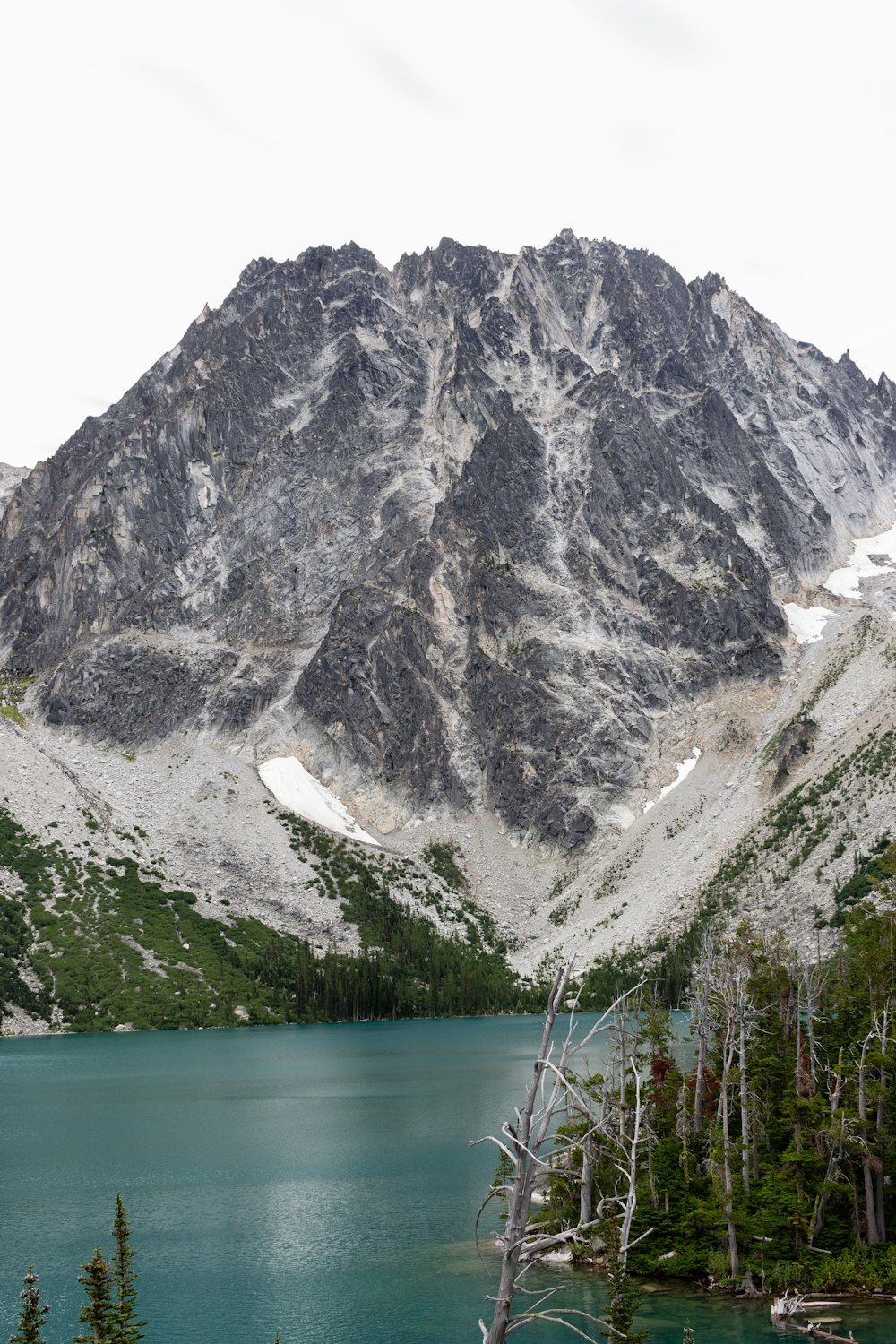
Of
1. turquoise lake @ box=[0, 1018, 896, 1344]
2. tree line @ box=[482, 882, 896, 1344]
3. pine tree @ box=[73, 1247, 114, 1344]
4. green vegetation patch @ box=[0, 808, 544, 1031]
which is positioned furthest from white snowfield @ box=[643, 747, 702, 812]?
pine tree @ box=[73, 1247, 114, 1344]

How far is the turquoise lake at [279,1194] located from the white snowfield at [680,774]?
7980cm

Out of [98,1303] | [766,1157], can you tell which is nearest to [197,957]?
[766,1157]

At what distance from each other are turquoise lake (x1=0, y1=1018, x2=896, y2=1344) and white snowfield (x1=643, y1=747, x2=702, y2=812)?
79803mm

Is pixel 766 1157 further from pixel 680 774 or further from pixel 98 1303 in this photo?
pixel 680 774

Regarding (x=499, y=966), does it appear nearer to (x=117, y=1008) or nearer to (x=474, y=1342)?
(x=117, y=1008)

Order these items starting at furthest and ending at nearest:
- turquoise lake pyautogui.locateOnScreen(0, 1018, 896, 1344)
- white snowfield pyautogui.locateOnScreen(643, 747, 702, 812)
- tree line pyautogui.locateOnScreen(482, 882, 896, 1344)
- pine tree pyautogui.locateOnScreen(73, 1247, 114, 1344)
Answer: white snowfield pyautogui.locateOnScreen(643, 747, 702, 812) → tree line pyautogui.locateOnScreen(482, 882, 896, 1344) → turquoise lake pyautogui.locateOnScreen(0, 1018, 896, 1344) → pine tree pyautogui.locateOnScreen(73, 1247, 114, 1344)

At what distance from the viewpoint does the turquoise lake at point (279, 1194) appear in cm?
4000

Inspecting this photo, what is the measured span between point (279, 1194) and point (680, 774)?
145 metres

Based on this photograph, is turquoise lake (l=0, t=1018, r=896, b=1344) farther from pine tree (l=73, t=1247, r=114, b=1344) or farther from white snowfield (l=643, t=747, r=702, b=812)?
white snowfield (l=643, t=747, r=702, b=812)

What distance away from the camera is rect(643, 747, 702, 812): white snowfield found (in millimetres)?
190750

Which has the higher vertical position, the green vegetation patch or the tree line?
the tree line

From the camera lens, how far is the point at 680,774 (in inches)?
7657

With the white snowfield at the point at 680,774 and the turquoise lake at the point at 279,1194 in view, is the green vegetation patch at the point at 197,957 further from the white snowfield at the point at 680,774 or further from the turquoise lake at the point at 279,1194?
the white snowfield at the point at 680,774

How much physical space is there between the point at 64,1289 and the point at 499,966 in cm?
12740
